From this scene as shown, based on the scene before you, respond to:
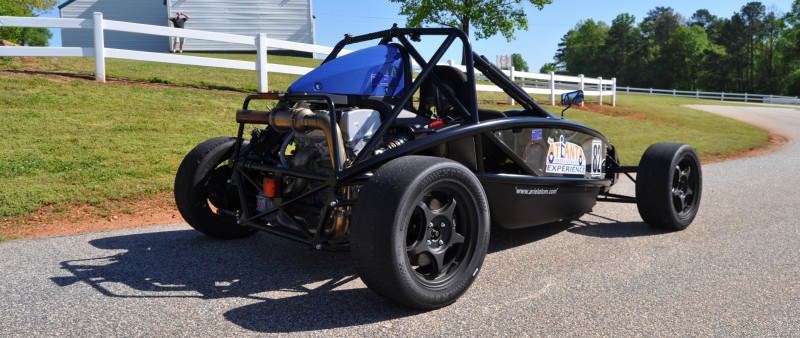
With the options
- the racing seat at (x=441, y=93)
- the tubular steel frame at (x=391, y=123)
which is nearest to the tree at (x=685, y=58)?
the tubular steel frame at (x=391, y=123)

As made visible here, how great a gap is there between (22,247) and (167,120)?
511 centimetres

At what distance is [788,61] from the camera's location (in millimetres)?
75875

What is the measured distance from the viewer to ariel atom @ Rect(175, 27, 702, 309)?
336 cm

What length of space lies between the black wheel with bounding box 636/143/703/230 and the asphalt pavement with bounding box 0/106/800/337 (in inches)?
6.5

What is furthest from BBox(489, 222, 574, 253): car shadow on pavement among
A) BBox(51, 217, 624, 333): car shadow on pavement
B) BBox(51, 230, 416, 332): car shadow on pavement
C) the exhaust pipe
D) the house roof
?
the house roof

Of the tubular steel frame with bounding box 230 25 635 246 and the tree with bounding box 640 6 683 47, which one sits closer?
the tubular steel frame with bounding box 230 25 635 246

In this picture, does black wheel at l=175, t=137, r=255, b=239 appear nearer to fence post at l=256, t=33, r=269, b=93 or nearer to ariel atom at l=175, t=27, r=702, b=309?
ariel atom at l=175, t=27, r=702, b=309

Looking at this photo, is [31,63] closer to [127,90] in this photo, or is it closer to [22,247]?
[127,90]

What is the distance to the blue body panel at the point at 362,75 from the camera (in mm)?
4219

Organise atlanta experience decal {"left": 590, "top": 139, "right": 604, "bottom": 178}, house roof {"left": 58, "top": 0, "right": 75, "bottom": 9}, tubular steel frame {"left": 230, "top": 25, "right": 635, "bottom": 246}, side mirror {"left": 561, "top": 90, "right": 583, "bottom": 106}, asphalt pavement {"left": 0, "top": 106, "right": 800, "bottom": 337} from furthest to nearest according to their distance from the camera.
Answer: house roof {"left": 58, "top": 0, "right": 75, "bottom": 9}, side mirror {"left": 561, "top": 90, "right": 583, "bottom": 106}, atlanta experience decal {"left": 590, "top": 139, "right": 604, "bottom": 178}, tubular steel frame {"left": 230, "top": 25, "right": 635, "bottom": 246}, asphalt pavement {"left": 0, "top": 106, "right": 800, "bottom": 337}

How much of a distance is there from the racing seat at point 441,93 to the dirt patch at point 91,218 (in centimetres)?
260

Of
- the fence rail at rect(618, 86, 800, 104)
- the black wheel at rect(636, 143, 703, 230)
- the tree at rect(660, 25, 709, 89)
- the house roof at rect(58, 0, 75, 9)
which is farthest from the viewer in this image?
the tree at rect(660, 25, 709, 89)

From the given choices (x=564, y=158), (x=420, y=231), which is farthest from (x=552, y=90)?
(x=420, y=231)

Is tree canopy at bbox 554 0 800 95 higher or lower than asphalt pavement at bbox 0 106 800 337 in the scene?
higher
